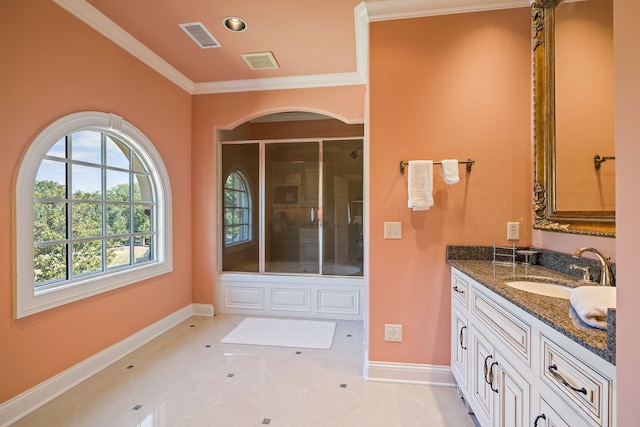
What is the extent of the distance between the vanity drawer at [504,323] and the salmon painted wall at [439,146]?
0.57m

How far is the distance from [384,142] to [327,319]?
2233mm

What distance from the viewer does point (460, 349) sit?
1.90 meters

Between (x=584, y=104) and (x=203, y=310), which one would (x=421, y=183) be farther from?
(x=203, y=310)

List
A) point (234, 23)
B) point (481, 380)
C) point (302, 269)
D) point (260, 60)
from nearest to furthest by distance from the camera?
1. point (481, 380)
2. point (234, 23)
3. point (260, 60)
4. point (302, 269)

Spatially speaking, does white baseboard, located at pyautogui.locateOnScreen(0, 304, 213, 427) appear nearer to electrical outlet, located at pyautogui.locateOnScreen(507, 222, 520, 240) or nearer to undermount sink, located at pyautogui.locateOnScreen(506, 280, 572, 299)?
undermount sink, located at pyautogui.locateOnScreen(506, 280, 572, 299)

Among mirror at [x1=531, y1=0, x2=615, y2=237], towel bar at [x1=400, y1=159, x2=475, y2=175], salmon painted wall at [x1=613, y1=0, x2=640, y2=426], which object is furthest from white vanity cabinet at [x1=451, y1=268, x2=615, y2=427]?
towel bar at [x1=400, y1=159, x2=475, y2=175]

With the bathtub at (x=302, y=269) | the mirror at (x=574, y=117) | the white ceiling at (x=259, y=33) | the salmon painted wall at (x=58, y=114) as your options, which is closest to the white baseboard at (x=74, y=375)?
the salmon painted wall at (x=58, y=114)

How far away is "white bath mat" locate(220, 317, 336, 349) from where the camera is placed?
9.33ft

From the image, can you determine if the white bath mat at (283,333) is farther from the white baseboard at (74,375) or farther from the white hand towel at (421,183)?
the white hand towel at (421,183)

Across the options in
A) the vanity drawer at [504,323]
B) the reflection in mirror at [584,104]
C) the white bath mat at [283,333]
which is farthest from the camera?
the white bath mat at [283,333]

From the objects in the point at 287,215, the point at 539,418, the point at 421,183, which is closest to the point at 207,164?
the point at 287,215

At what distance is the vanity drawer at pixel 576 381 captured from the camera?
759 mm

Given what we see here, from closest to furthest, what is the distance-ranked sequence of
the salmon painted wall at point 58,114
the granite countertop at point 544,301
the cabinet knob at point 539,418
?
the granite countertop at point 544,301
the cabinet knob at point 539,418
the salmon painted wall at point 58,114

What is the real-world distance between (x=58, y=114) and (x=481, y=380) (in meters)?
3.14
